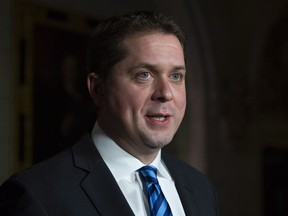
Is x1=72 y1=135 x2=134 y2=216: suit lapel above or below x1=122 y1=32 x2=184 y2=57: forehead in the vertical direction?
below

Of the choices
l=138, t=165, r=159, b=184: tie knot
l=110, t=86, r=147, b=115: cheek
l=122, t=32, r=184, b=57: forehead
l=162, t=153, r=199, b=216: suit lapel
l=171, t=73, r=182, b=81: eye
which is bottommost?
l=162, t=153, r=199, b=216: suit lapel

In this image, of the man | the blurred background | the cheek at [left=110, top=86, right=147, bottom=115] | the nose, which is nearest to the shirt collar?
the man

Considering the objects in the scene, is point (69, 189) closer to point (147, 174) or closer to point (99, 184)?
point (99, 184)

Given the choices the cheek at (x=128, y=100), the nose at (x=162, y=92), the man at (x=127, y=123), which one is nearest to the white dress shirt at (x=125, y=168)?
the man at (x=127, y=123)

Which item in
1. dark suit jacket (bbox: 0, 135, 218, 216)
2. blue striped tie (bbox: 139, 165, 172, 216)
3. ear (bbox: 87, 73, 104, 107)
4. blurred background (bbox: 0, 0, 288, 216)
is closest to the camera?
dark suit jacket (bbox: 0, 135, 218, 216)

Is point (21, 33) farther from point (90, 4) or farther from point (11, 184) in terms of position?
point (11, 184)

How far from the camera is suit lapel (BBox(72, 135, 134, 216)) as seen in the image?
6.84 ft

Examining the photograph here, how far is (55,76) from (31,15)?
613 mm

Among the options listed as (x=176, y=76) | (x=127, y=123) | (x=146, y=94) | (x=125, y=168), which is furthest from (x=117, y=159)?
(x=176, y=76)

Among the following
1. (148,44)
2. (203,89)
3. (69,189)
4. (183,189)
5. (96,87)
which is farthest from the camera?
(203,89)

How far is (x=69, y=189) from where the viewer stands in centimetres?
207

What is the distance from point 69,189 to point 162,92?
18.4 inches

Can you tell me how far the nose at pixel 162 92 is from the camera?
84.4 inches

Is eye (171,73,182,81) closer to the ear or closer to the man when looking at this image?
the man
